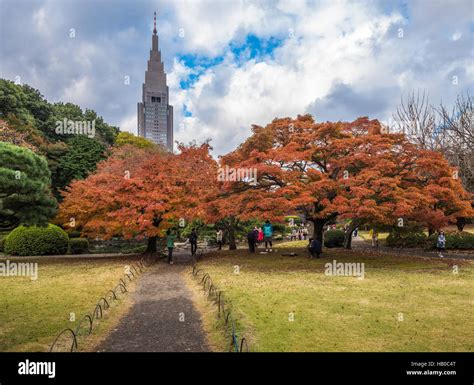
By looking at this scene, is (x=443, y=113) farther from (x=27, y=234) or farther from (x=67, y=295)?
(x=27, y=234)

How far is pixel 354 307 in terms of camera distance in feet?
33.1

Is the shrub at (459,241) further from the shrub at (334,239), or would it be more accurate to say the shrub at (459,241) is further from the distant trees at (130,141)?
the distant trees at (130,141)

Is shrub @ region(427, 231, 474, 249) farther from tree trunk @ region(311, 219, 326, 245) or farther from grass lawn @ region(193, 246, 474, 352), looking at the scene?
tree trunk @ region(311, 219, 326, 245)

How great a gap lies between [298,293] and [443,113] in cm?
2080

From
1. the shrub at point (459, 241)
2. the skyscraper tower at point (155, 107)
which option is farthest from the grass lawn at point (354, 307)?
the skyscraper tower at point (155, 107)

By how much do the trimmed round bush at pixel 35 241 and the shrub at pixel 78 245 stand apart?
183 cm

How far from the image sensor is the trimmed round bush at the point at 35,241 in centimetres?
2536

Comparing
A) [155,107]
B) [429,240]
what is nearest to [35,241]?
[429,240]

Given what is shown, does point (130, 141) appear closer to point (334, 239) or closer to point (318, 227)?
point (334, 239)

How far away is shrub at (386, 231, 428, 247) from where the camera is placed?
2703 cm

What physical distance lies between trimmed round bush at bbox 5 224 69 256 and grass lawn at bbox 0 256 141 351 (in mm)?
7755

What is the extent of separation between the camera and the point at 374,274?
1511 cm

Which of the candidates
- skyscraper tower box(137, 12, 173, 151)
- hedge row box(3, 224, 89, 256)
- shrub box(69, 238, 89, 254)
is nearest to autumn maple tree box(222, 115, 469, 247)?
hedge row box(3, 224, 89, 256)
